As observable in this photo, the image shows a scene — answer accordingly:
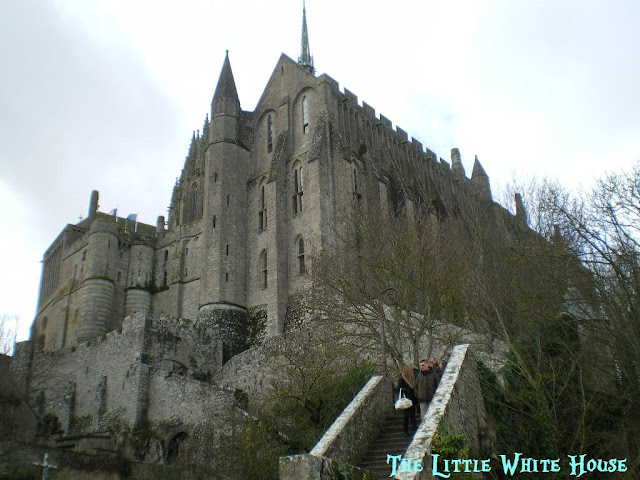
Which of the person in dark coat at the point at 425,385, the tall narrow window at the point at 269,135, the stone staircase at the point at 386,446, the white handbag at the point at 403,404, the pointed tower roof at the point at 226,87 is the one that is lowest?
the stone staircase at the point at 386,446

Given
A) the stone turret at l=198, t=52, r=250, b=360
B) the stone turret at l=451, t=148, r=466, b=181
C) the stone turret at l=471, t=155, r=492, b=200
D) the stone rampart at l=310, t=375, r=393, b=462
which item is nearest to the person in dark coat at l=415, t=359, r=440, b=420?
the stone rampart at l=310, t=375, r=393, b=462

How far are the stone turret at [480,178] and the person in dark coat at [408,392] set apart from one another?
43.0 m

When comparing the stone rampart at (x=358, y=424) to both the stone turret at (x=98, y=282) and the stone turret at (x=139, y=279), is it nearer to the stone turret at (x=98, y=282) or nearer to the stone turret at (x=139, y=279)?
the stone turret at (x=98, y=282)

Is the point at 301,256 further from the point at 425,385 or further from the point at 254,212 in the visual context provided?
the point at 425,385

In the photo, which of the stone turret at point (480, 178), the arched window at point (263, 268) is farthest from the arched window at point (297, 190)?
the stone turret at point (480, 178)

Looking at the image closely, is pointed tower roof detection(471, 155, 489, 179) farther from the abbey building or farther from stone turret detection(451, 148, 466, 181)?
the abbey building

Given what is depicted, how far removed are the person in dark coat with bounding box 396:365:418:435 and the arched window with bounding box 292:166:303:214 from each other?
76.9ft

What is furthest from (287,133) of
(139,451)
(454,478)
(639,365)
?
(454,478)

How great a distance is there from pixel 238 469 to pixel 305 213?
1854cm

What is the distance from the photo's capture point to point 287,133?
125 ft

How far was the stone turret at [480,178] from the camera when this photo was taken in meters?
54.5

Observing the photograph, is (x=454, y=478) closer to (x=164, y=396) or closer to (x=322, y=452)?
(x=322, y=452)

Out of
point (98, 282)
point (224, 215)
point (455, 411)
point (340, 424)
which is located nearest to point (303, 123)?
point (224, 215)

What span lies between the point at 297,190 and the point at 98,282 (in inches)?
576
